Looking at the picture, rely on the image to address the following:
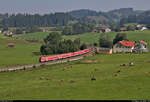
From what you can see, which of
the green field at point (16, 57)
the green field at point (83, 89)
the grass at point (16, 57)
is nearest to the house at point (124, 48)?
the green field at point (16, 57)

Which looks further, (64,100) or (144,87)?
(144,87)

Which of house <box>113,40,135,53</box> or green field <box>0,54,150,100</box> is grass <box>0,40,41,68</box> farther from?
house <box>113,40,135,53</box>

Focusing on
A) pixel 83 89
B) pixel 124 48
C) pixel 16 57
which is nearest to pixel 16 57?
pixel 16 57

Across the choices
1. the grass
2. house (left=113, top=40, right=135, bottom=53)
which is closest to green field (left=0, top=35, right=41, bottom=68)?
the grass

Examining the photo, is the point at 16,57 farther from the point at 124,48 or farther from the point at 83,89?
the point at 83,89

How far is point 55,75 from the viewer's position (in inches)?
2185

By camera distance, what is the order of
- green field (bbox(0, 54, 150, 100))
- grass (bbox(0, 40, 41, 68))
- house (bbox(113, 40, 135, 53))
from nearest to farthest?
green field (bbox(0, 54, 150, 100))
grass (bbox(0, 40, 41, 68))
house (bbox(113, 40, 135, 53))

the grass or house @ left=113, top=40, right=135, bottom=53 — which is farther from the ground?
house @ left=113, top=40, right=135, bottom=53

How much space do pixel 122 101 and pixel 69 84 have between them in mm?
14720

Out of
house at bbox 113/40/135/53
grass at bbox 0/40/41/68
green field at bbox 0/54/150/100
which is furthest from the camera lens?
house at bbox 113/40/135/53

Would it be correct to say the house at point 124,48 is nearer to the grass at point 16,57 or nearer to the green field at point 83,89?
the grass at point 16,57

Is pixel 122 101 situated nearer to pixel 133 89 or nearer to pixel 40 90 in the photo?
pixel 133 89

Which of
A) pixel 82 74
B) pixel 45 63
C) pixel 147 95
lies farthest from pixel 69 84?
pixel 45 63

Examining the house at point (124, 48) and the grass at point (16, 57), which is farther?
the house at point (124, 48)
